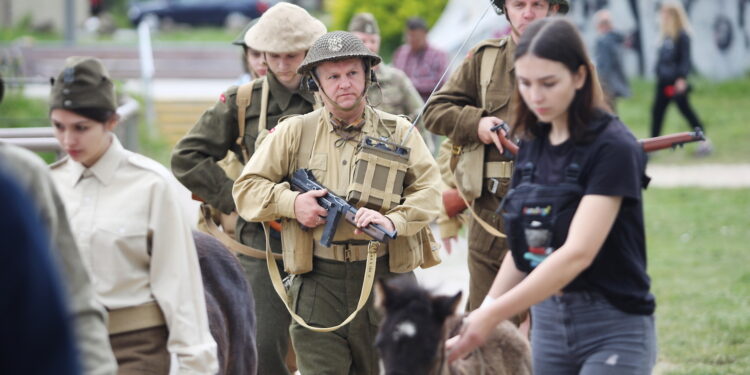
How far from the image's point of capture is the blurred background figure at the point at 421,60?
16281 millimetres

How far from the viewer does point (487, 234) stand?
663 cm

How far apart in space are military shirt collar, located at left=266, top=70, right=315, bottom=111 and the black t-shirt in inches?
120

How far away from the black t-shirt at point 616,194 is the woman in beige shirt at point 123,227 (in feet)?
4.60

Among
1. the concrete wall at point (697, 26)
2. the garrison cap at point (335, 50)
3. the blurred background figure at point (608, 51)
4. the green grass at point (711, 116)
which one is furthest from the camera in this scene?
the concrete wall at point (697, 26)

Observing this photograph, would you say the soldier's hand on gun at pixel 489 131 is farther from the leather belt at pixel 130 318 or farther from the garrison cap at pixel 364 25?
the garrison cap at pixel 364 25

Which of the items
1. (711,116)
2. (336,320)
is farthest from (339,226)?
(711,116)

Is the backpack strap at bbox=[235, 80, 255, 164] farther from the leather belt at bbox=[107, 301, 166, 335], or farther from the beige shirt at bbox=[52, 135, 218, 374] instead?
the leather belt at bbox=[107, 301, 166, 335]

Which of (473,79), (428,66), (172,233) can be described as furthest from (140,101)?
(172,233)

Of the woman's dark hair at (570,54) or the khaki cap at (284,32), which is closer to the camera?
the woman's dark hair at (570,54)

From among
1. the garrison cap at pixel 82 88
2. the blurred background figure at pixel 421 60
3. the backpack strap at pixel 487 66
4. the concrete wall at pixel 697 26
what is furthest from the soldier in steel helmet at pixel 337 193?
the concrete wall at pixel 697 26

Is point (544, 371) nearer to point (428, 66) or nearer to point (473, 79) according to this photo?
point (473, 79)

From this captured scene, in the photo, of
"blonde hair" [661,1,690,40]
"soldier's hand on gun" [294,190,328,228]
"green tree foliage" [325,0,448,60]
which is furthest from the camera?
"green tree foliage" [325,0,448,60]

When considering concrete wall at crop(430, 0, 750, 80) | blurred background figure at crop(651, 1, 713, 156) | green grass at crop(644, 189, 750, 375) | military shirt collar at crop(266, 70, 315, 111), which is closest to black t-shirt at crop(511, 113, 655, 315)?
military shirt collar at crop(266, 70, 315, 111)

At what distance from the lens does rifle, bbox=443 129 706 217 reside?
5.19 m
